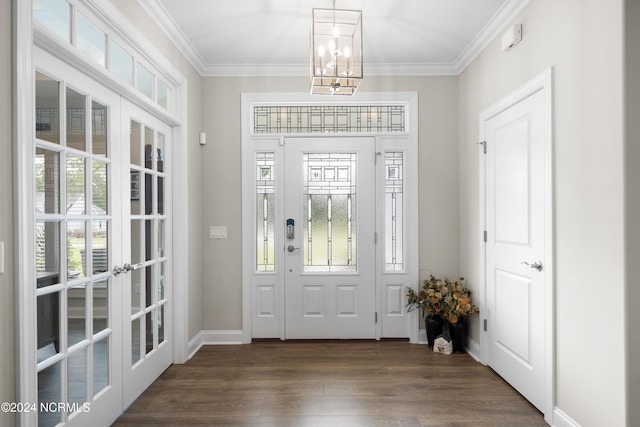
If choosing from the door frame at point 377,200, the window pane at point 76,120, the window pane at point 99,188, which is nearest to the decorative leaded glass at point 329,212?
the door frame at point 377,200

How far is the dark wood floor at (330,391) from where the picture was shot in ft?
7.80

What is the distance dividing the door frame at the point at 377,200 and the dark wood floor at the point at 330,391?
1.03 ft

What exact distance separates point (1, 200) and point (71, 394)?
1.09m

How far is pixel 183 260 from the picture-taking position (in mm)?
3258

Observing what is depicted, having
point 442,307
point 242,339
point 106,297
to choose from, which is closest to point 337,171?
point 442,307

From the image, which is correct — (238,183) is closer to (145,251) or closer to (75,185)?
(145,251)

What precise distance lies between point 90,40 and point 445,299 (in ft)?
10.5

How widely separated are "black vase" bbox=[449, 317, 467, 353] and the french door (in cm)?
250

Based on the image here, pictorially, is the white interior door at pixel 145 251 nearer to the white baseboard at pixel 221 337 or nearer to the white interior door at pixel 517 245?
the white baseboard at pixel 221 337

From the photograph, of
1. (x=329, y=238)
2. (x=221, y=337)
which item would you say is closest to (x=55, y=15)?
(x=329, y=238)

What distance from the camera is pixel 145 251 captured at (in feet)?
9.07

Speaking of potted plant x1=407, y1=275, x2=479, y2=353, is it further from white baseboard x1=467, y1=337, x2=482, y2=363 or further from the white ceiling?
the white ceiling

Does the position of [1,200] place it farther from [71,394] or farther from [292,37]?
[292,37]

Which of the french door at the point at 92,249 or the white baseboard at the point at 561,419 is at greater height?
the french door at the point at 92,249
